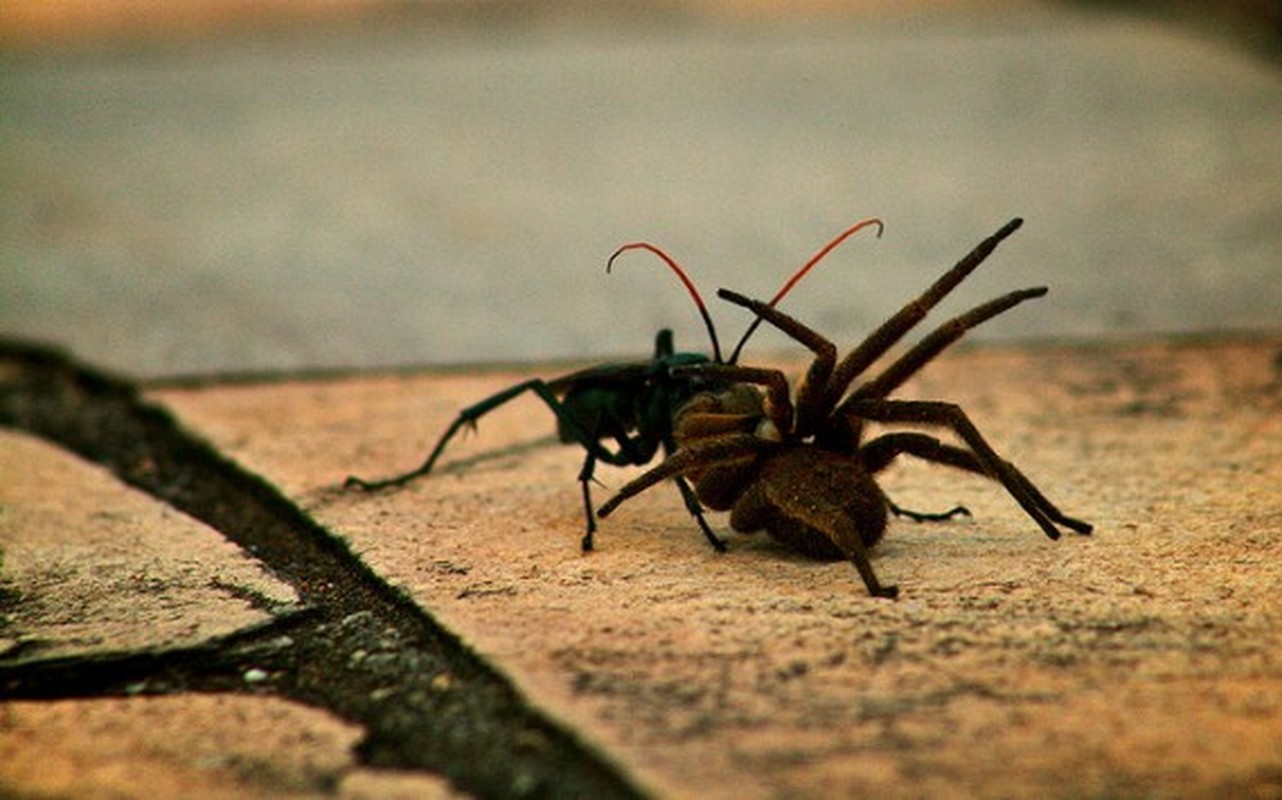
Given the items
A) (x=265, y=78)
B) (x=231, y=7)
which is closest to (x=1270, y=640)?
(x=265, y=78)

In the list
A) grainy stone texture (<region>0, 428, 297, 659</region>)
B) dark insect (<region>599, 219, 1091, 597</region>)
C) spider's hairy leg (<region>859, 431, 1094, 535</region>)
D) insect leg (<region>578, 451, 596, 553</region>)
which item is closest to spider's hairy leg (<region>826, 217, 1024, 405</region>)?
dark insect (<region>599, 219, 1091, 597</region>)

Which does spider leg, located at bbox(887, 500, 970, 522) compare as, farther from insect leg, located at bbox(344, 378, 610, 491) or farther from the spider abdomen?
insect leg, located at bbox(344, 378, 610, 491)

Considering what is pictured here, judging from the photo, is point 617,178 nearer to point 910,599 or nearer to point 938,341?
point 938,341

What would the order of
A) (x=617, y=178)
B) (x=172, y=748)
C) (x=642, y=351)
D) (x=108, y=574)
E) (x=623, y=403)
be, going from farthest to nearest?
(x=617, y=178) → (x=642, y=351) → (x=623, y=403) → (x=108, y=574) → (x=172, y=748)

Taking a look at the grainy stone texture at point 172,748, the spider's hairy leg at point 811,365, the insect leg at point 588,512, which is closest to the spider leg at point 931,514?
the spider's hairy leg at point 811,365

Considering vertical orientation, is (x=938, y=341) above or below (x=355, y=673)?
above

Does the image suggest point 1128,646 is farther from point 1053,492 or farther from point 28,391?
point 28,391

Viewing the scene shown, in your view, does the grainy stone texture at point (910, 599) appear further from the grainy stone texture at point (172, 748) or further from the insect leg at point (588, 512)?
the grainy stone texture at point (172, 748)

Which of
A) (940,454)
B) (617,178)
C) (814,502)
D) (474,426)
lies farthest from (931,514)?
(617,178)
